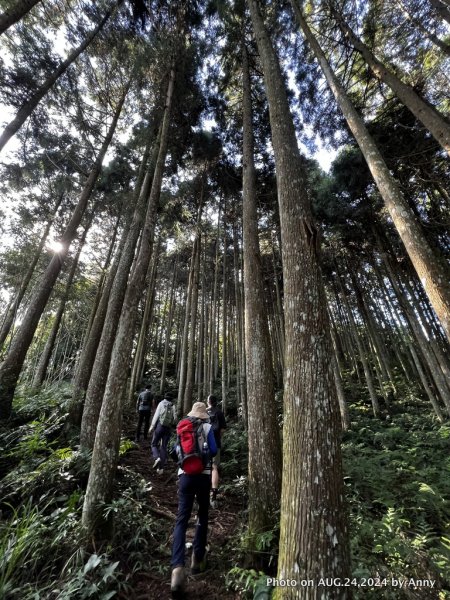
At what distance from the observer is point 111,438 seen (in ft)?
12.9

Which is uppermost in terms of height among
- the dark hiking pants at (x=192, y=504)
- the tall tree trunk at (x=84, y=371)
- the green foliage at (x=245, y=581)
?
the tall tree trunk at (x=84, y=371)

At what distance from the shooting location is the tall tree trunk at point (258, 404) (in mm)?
3391

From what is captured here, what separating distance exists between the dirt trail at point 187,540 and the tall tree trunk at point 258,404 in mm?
518

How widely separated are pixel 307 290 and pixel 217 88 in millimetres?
10000

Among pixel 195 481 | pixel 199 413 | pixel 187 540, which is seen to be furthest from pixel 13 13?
pixel 187 540

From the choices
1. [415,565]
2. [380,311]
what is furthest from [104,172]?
[380,311]

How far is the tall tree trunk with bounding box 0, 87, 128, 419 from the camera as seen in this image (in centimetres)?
643

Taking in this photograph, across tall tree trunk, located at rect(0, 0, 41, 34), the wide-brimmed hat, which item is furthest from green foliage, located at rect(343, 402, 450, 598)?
tall tree trunk, located at rect(0, 0, 41, 34)

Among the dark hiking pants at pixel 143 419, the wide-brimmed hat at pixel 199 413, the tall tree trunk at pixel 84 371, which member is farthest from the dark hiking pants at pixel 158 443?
the wide-brimmed hat at pixel 199 413

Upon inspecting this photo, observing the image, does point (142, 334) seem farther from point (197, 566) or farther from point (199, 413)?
point (197, 566)

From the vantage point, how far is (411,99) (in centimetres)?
537

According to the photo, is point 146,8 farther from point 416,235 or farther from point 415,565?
point 415,565

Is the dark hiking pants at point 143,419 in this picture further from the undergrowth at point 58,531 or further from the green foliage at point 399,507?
the green foliage at point 399,507

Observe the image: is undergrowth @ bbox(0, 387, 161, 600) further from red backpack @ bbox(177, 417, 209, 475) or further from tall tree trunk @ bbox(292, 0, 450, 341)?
tall tree trunk @ bbox(292, 0, 450, 341)
